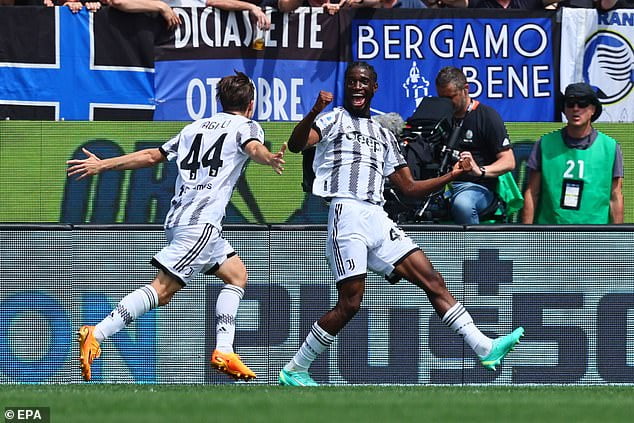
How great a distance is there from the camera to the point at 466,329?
952cm

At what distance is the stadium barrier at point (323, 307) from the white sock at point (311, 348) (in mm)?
851

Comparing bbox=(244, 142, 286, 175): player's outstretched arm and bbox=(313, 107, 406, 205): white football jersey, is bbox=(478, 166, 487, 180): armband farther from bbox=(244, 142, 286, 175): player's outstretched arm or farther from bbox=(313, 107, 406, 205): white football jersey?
bbox=(244, 142, 286, 175): player's outstretched arm

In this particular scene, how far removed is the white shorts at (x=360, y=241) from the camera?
9.55m

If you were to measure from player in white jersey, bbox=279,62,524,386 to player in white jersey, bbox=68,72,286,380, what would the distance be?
476 millimetres

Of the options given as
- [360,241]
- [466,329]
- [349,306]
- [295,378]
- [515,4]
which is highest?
[515,4]

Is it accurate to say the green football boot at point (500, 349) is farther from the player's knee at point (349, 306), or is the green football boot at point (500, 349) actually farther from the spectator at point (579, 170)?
the spectator at point (579, 170)

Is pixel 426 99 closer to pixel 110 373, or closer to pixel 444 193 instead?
pixel 444 193

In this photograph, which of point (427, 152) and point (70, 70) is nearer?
point (427, 152)

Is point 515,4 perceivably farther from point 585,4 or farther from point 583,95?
point 583,95

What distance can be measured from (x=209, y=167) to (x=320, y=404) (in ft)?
7.64

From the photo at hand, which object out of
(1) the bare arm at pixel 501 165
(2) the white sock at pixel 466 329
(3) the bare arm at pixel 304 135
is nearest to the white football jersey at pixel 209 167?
(3) the bare arm at pixel 304 135

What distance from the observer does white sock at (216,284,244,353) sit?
30.9 feet

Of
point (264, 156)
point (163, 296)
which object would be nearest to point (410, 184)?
point (264, 156)

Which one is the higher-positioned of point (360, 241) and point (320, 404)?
point (360, 241)
